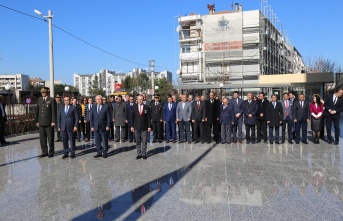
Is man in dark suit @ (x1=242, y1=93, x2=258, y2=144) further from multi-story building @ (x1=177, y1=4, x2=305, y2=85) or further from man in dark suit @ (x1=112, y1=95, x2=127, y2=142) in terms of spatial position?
multi-story building @ (x1=177, y1=4, x2=305, y2=85)

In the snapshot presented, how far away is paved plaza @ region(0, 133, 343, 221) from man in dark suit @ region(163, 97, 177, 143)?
215cm

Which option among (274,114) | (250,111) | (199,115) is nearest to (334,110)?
(274,114)

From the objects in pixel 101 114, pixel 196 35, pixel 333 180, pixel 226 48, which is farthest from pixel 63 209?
pixel 196 35

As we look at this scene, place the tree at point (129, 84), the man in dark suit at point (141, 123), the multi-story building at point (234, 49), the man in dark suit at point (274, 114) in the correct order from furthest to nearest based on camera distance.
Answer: the tree at point (129, 84), the multi-story building at point (234, 49), the man in dark suit at point (274, 114), the man in dark suit at point (141, 123)

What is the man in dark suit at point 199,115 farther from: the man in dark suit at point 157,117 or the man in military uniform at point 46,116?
the man in military uniform at point 46,116

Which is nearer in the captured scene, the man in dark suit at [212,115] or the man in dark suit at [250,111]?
the man in dark suit at [250,111]

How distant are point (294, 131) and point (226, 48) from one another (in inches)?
1231

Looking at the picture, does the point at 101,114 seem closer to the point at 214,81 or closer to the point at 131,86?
the point at 214,81

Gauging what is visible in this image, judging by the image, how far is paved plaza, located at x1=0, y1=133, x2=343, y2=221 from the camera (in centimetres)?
468

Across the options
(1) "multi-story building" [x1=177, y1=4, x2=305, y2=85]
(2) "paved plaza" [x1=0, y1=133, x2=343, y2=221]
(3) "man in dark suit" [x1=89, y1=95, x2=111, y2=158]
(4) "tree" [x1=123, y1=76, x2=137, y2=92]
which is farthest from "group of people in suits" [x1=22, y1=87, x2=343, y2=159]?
(4) "tree" [x1=123, y1=76, x2=137, y2=92]

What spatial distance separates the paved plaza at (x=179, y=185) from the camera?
15.3 feet

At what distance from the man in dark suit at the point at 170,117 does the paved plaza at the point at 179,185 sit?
2.15 m

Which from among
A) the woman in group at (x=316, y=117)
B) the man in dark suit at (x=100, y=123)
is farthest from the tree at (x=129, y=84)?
the man in dark suit at (x=100, y=123)

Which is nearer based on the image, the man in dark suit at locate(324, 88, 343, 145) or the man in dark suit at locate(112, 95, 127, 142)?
the man in dark suit at locate(324, 88, 343, 145)
